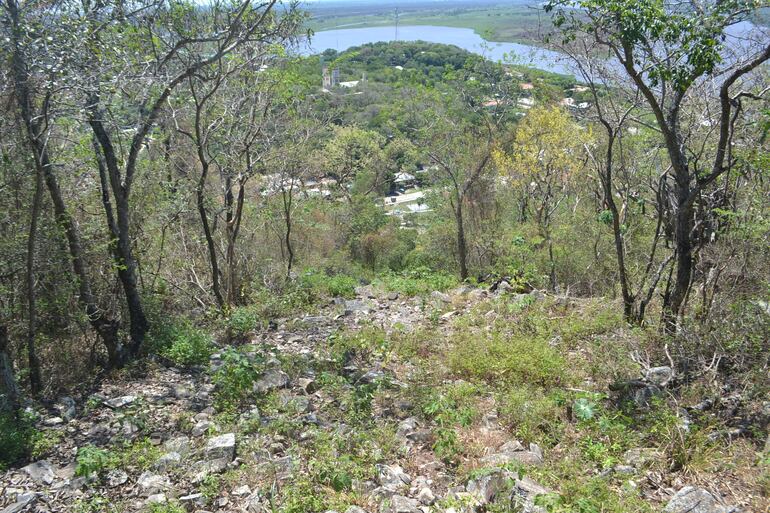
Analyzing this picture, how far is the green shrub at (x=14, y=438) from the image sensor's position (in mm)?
3820

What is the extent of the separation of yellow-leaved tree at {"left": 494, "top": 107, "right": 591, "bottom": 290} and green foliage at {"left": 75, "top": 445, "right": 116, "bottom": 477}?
9722 millimetres

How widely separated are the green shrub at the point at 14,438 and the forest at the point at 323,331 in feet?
0.05

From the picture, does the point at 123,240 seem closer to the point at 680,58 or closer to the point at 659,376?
the point at 659,376

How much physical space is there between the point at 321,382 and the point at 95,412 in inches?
80.0

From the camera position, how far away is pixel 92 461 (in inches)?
144

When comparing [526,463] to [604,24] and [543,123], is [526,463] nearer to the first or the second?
[604,24]

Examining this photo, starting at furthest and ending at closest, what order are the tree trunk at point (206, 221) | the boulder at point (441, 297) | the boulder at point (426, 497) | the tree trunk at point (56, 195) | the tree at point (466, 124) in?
1. the tree at point (466, 124)
2. the boulder at point (441, 297)
3. the tree trunk at point (206, 221)
4. the tree trunk at point (56, 195)
5. the boulder at point (426, 497)

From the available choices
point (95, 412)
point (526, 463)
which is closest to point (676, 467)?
point (526, 463)

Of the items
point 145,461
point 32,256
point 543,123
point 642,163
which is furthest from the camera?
point 543,123

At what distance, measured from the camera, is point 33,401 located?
4.66 metres

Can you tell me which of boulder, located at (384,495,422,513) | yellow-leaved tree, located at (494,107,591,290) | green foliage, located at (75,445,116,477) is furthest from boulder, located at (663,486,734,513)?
yellow-leaved tree, located at (494,107,591,290)

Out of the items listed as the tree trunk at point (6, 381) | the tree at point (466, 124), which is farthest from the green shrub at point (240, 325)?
the tree at point (466, 124)

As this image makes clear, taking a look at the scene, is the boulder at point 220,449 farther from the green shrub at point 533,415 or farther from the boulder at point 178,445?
the green shrub at point 533,415

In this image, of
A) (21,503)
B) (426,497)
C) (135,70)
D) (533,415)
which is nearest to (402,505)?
(426,497)
